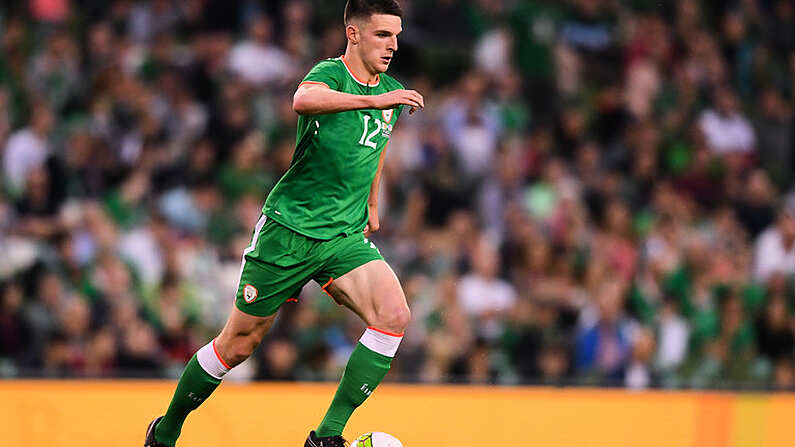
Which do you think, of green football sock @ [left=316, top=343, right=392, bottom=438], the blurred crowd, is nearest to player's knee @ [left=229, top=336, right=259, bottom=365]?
green football sock @ [left=316, top=343, right=392, bottom=438]

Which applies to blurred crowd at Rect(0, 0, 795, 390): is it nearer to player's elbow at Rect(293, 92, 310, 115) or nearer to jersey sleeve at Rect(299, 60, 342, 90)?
jersey sleeve at Rect(299, 60, 342, 90)

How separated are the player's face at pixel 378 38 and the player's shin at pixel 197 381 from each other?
146 cm

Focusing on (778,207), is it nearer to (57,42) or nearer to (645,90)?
(645,90)

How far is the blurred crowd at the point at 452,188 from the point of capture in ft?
28.2

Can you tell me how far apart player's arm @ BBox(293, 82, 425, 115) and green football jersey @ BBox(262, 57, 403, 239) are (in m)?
0.26

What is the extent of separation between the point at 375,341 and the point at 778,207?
23.8ft

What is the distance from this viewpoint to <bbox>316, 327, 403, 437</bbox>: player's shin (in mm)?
4715

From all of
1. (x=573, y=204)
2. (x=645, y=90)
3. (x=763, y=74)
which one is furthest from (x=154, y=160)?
(x=763, y=74)

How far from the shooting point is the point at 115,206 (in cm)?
925

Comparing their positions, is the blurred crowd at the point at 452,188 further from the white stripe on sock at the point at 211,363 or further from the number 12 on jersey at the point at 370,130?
the number 12 on jersey at the point at 370,130

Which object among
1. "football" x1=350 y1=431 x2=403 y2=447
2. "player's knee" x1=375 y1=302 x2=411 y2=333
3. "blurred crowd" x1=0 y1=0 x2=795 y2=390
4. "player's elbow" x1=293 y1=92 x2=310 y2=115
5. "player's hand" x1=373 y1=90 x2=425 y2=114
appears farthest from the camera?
"blurred crowd" x1=0 y1=0 x2=795 y2=390

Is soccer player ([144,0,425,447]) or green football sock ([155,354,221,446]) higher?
soccer player ([144,0,425,447])

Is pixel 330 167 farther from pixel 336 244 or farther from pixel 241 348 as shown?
pixel 241 348

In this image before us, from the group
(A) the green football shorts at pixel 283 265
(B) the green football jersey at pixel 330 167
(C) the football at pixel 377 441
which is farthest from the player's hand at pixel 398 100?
(C) the football at pixel 377 441
